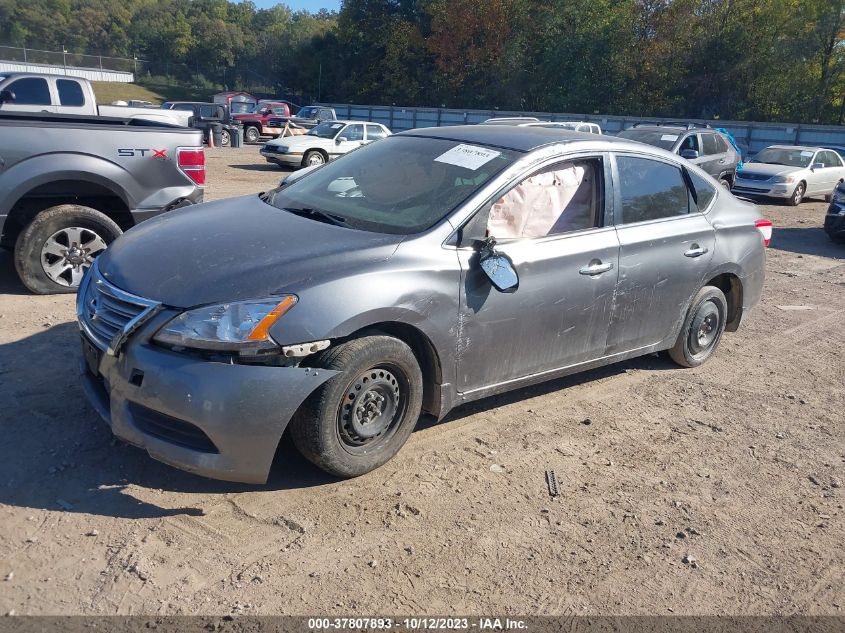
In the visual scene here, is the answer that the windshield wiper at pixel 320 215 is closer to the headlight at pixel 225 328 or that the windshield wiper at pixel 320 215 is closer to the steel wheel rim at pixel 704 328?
the headlight at pixel 225 328

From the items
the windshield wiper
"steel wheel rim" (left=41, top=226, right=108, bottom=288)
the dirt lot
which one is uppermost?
the windshield wiper

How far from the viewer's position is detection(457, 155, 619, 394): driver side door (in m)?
3.84

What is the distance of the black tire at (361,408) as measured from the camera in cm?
329

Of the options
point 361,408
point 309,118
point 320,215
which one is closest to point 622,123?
point 309,118

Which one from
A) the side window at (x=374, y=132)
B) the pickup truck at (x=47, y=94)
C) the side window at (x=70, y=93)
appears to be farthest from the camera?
the side window at (x=374, y=132)

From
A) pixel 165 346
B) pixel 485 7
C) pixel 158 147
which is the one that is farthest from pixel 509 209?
pixel 485 7

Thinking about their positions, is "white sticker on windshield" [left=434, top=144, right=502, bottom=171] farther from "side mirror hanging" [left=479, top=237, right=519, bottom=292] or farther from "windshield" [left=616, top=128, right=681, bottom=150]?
"windshield" [left=616, top=128, right=681, bottom=150]

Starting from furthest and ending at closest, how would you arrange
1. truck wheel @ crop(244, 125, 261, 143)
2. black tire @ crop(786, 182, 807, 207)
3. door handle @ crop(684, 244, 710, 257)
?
1. truck wheel @ crop(244, 125, 261, 143)
2. black tire @ crop(786, 182, 807, 207)
3. door handle @ crop(684, 244, 710, 257)

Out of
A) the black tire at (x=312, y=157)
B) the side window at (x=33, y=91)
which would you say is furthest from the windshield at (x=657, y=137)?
the side window at (x=33, y=91)

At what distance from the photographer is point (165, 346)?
124 inches

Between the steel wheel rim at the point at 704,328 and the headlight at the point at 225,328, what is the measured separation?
3535 millimetres

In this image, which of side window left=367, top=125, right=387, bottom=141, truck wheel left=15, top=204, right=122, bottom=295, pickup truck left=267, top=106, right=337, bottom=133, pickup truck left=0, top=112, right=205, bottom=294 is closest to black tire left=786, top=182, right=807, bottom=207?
side window left=367, top=125, right=387, bottom=141

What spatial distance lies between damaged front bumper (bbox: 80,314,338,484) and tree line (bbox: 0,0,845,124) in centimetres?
4232

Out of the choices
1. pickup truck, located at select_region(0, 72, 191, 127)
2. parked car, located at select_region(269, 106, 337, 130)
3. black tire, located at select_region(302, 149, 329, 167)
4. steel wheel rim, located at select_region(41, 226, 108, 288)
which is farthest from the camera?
parked car, located at select_region(269, 106, 337, 130)
